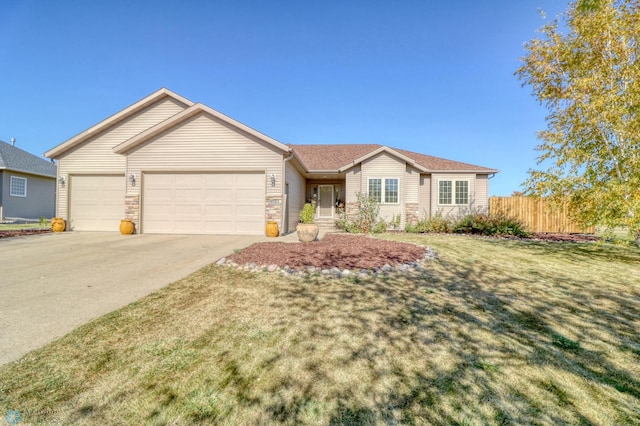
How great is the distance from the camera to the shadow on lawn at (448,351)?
189 cm

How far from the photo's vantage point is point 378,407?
188 cm

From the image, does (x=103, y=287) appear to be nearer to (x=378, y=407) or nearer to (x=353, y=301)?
(x=353, y=301)

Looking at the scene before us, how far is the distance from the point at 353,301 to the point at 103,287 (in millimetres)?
4130

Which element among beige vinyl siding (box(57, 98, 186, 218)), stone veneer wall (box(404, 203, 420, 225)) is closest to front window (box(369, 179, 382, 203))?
stone veneer wall (box(404, 203, 420, 225))

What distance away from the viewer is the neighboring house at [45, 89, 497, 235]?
34.2 feet

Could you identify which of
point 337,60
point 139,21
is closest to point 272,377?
point 139,21

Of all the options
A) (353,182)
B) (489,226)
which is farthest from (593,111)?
(353,182)

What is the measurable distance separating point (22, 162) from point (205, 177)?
692 inches

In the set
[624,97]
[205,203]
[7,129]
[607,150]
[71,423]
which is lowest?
[71,423]

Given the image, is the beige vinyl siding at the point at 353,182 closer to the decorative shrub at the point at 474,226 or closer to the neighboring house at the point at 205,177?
the neighboring house at the point at 205,177

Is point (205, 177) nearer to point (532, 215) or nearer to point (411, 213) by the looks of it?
point (411, 213)

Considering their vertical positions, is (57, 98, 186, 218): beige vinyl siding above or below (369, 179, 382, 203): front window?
above

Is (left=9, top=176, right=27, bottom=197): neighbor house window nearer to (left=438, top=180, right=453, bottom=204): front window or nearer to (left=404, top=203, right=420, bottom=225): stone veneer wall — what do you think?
(left=404, top=203, right=420, bottom=225): stone veneer wall

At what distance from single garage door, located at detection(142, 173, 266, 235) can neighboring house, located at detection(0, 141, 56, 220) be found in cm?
1367
